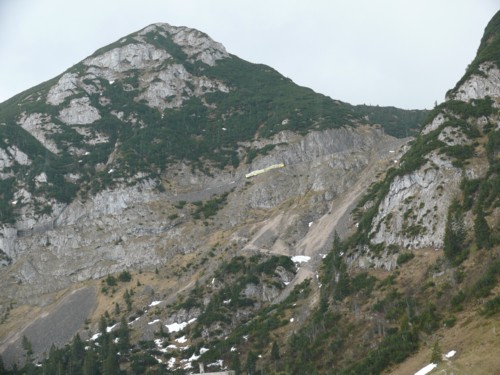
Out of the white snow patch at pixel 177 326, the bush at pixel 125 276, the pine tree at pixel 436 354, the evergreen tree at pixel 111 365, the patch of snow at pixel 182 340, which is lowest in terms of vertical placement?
the pine tree at pixel 436 354

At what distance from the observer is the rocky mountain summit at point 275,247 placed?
93.1 metres

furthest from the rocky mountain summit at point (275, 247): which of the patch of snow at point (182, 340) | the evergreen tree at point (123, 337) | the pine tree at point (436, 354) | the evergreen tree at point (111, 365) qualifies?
the pine tree at point (436, 354)

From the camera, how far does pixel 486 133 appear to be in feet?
387

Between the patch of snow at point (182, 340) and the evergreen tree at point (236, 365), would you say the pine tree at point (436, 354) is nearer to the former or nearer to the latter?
the evergreen tree at point (236, 365)

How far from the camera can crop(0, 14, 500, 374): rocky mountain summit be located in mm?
93112

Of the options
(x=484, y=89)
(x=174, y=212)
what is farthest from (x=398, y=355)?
(x=174, y=212)

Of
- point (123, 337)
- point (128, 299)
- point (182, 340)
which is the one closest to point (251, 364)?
point (182, 340)

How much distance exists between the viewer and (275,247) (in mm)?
144750

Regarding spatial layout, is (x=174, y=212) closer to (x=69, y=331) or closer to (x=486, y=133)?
(x=69, y=331)

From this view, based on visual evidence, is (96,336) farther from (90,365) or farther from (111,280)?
(111,280)

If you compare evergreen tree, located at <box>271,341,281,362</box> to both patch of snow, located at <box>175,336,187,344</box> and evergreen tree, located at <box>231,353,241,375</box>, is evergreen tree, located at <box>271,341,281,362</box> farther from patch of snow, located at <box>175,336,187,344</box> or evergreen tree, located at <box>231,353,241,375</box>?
patch of snow, located at <box>175,336,187,344</box>

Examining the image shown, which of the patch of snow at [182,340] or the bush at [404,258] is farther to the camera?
the patch of snow at [182,340]

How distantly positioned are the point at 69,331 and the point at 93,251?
112ft

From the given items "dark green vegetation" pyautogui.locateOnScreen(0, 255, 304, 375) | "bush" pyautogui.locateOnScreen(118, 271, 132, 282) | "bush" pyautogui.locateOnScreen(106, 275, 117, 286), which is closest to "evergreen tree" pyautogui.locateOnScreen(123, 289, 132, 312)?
"dark green vegetation" pyautogui.locateOnScreen(0, 255, 304, 375)
